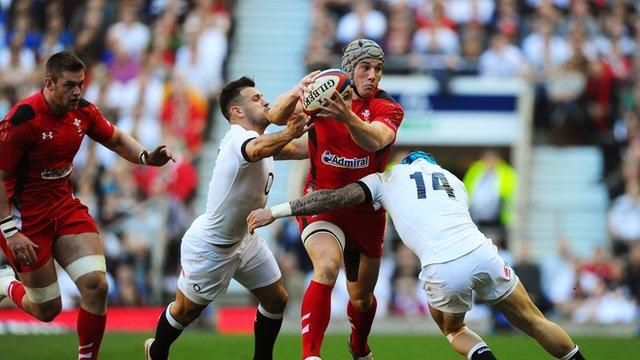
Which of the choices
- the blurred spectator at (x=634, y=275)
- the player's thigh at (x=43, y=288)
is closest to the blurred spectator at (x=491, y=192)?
the blurred spectator at (x=634, y=275)

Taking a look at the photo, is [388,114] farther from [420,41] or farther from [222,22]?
[222,22]

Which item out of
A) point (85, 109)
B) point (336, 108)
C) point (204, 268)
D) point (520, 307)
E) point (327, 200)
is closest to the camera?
point (520, 307)

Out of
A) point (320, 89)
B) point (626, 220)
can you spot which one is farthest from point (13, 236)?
point (626, 220)

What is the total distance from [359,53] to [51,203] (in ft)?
9.30

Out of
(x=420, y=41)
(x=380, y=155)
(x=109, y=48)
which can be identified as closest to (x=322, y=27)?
(x=420, y=41)

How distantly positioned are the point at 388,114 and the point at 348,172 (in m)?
0.63

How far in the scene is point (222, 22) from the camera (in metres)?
23.0

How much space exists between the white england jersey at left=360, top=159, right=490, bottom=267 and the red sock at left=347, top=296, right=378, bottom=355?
1665mm

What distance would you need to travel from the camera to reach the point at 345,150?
10852 mm

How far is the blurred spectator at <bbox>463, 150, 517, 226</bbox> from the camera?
63.9ft

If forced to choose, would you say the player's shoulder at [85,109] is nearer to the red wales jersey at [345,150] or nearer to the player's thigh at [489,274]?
the red wales jersey at [345,150]

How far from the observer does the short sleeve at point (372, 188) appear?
1014cm

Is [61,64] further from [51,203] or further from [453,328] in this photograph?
[453,328]

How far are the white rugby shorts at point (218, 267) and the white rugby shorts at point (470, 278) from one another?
187cm
